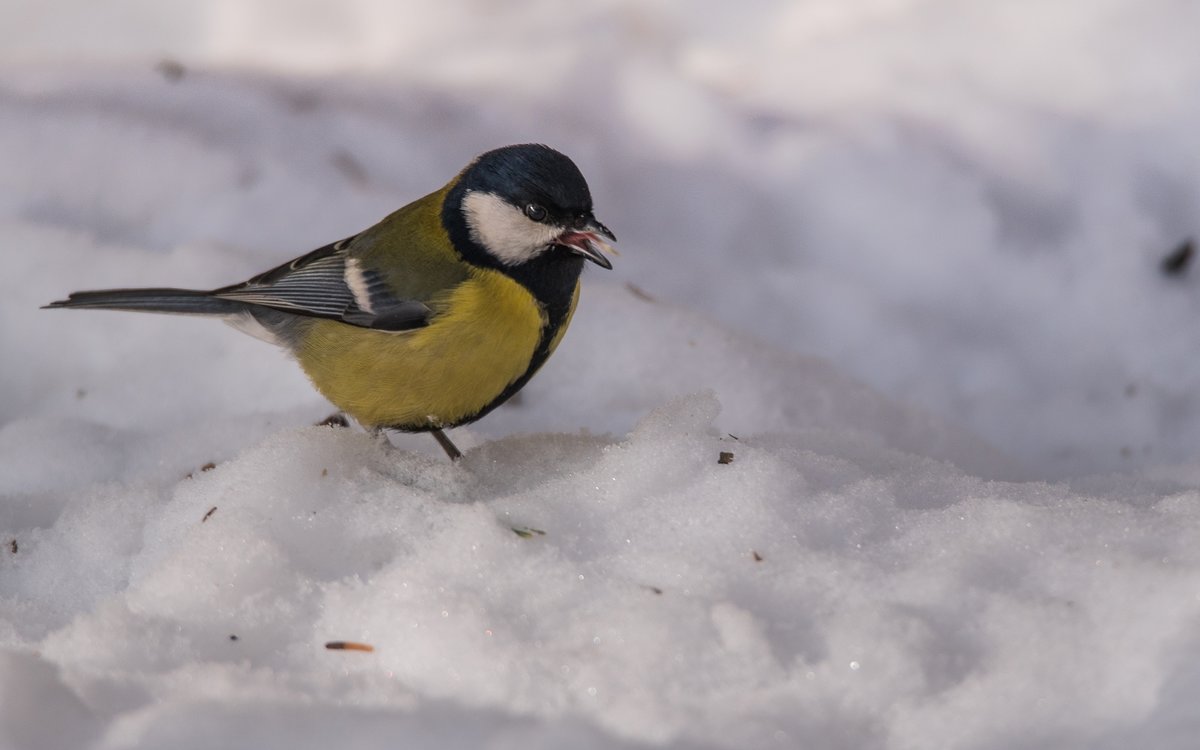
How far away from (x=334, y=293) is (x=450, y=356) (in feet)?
1.25

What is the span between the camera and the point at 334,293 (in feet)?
8.20

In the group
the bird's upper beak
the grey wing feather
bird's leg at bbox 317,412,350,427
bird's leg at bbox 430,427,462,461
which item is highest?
the bird's upper beak

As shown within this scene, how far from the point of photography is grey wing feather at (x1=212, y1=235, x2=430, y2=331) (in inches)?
93.5

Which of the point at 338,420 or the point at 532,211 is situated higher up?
the point at 532,211

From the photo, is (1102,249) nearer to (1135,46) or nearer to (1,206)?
(1135,46)

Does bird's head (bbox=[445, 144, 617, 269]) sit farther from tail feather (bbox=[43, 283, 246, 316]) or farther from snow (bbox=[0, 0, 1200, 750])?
tail feather (bbox=[43, 283, 246, 316])

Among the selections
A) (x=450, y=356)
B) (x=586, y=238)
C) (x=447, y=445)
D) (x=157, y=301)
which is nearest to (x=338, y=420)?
(x=447, y=445)

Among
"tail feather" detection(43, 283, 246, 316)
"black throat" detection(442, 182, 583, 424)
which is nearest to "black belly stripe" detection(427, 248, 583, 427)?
"black throat" detection(442, 182, 583, 424)

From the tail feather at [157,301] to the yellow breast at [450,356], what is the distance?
43 cm

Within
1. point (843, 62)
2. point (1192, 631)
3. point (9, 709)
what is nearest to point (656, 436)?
point (1192, 631)

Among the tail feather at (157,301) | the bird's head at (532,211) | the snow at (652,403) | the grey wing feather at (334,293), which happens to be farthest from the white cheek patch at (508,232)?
the tail feather at (157,301)

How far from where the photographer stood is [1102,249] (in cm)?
371

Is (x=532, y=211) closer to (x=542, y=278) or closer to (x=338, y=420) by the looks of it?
(x=542, y=278)

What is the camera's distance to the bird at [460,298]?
2.32 metres
